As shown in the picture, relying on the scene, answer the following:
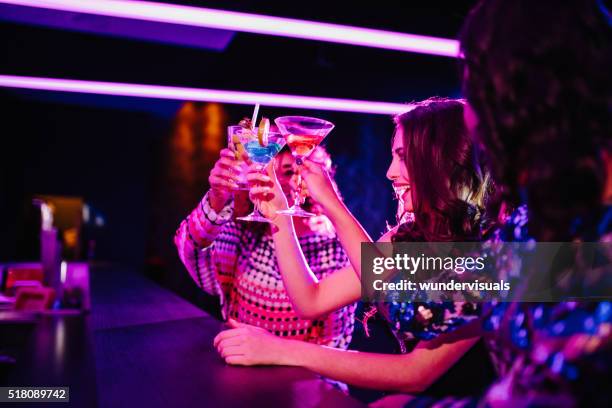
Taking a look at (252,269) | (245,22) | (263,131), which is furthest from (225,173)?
(245,22)

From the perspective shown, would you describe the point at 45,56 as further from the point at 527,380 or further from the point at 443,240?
the point at 527,380

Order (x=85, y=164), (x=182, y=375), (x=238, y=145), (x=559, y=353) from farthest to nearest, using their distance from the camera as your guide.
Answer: (x=85, y=164)
(x=238, y=145)
(x=182, y=375)
(x=559, y=353)

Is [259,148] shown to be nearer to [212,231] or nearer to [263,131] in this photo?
[263,131]

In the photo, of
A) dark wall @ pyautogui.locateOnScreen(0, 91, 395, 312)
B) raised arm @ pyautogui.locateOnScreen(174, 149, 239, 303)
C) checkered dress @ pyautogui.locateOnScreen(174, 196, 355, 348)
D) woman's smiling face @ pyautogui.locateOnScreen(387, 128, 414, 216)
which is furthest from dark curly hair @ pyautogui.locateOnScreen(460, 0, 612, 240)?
dark wall @ pyautogui.locateOnScreen(0, 91, 395, 312)

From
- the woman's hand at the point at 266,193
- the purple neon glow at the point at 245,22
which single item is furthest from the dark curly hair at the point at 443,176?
the purple neon glow at the point at 245,22

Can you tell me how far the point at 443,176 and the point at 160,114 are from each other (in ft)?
23.8

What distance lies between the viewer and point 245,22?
2.77 meters

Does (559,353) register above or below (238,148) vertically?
below

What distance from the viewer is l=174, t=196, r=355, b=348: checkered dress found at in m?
1.80

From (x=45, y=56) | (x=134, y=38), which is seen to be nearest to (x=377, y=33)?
(x=134, y=38)

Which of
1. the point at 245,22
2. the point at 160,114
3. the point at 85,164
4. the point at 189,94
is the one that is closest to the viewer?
the point at 245,22

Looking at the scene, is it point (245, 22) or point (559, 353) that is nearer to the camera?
point (559, 353)

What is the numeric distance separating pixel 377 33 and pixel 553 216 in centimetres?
258

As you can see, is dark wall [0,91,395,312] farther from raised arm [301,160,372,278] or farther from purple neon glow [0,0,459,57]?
raised arm [301,160,372,278]
